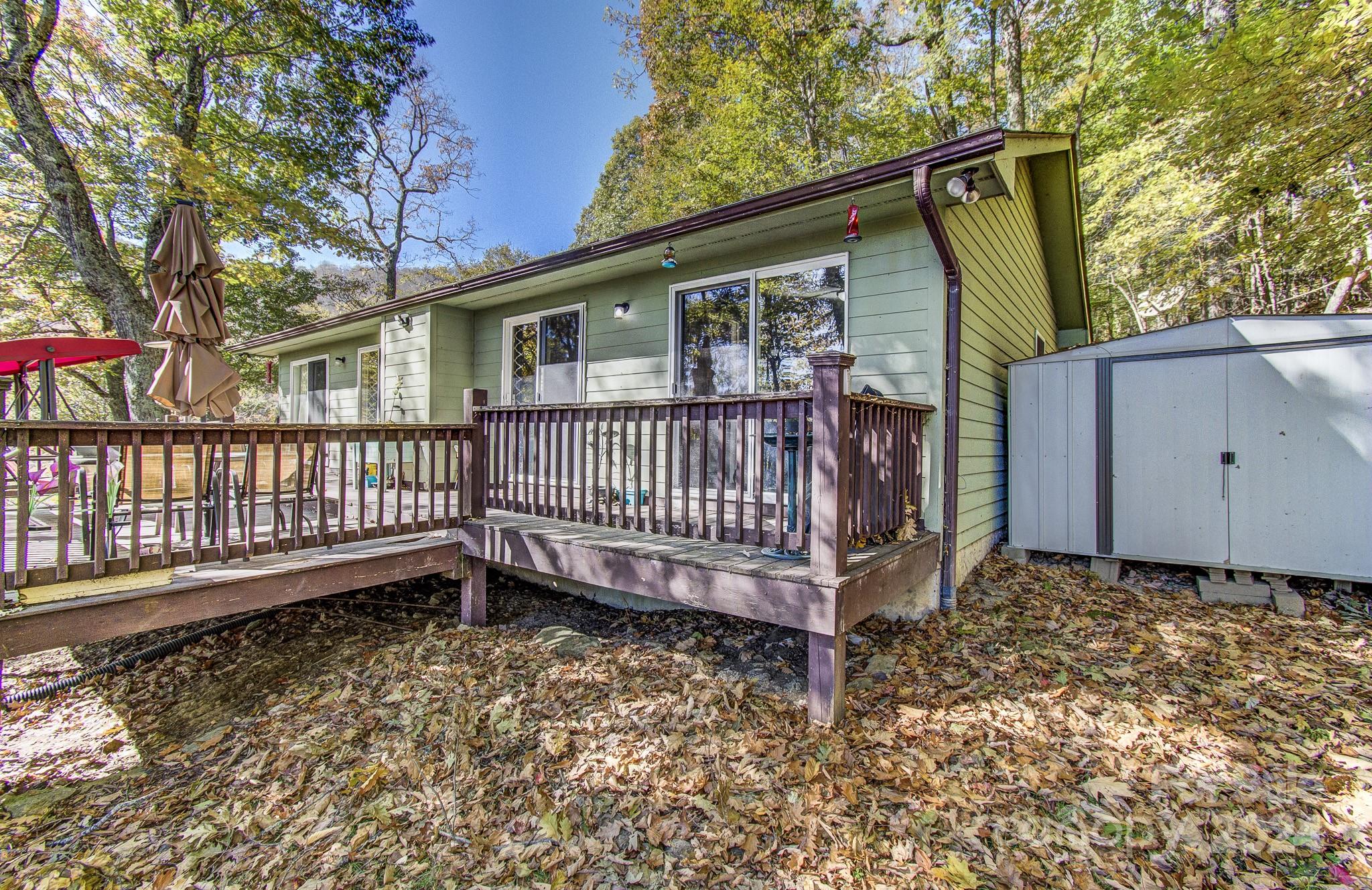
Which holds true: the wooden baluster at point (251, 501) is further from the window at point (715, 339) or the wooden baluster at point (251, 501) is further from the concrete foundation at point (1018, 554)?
the concrete foundation at point (1018, 554)

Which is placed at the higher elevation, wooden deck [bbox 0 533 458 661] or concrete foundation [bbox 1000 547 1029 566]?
wooden deck [bbox 0 533 458 661]

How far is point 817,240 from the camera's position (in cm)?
476

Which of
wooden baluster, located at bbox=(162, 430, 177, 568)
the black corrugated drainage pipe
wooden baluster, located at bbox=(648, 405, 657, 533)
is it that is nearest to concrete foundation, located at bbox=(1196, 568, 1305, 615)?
the black corrugated drainage pipe

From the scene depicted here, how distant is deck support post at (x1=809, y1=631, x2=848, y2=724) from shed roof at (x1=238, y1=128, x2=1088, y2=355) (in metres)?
3.00

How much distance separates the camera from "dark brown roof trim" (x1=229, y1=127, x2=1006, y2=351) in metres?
3.39

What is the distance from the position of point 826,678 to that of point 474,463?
3.25 metres

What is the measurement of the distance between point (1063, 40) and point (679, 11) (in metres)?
10.3

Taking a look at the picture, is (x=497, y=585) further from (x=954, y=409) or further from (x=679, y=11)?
(x=679, y=11)

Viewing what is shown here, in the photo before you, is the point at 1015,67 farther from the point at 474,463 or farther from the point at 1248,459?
the point at 474,463

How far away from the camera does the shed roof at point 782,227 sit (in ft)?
11.8

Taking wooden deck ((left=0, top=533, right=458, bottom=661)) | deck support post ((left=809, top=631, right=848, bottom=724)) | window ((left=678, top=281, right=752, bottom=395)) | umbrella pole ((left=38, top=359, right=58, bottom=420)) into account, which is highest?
window ((left=678, top=281, right=752, bottom=395))

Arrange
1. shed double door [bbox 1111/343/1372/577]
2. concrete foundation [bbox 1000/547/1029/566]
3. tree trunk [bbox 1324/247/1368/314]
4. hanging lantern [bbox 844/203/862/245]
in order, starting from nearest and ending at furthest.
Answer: hanging lantern [bbox 844/203/862/245], shed double door [bbox 1111/343/1372/577], concrete foundation [bbox 1000/547/1029/566], tree trunk [bbox 1324/247/1368/314]

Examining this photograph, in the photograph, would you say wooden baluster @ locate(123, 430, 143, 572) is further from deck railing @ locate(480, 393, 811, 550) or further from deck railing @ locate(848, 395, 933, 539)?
deck railing @ locate(848, 395, 933, 539)

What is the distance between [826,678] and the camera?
2.81 meters
